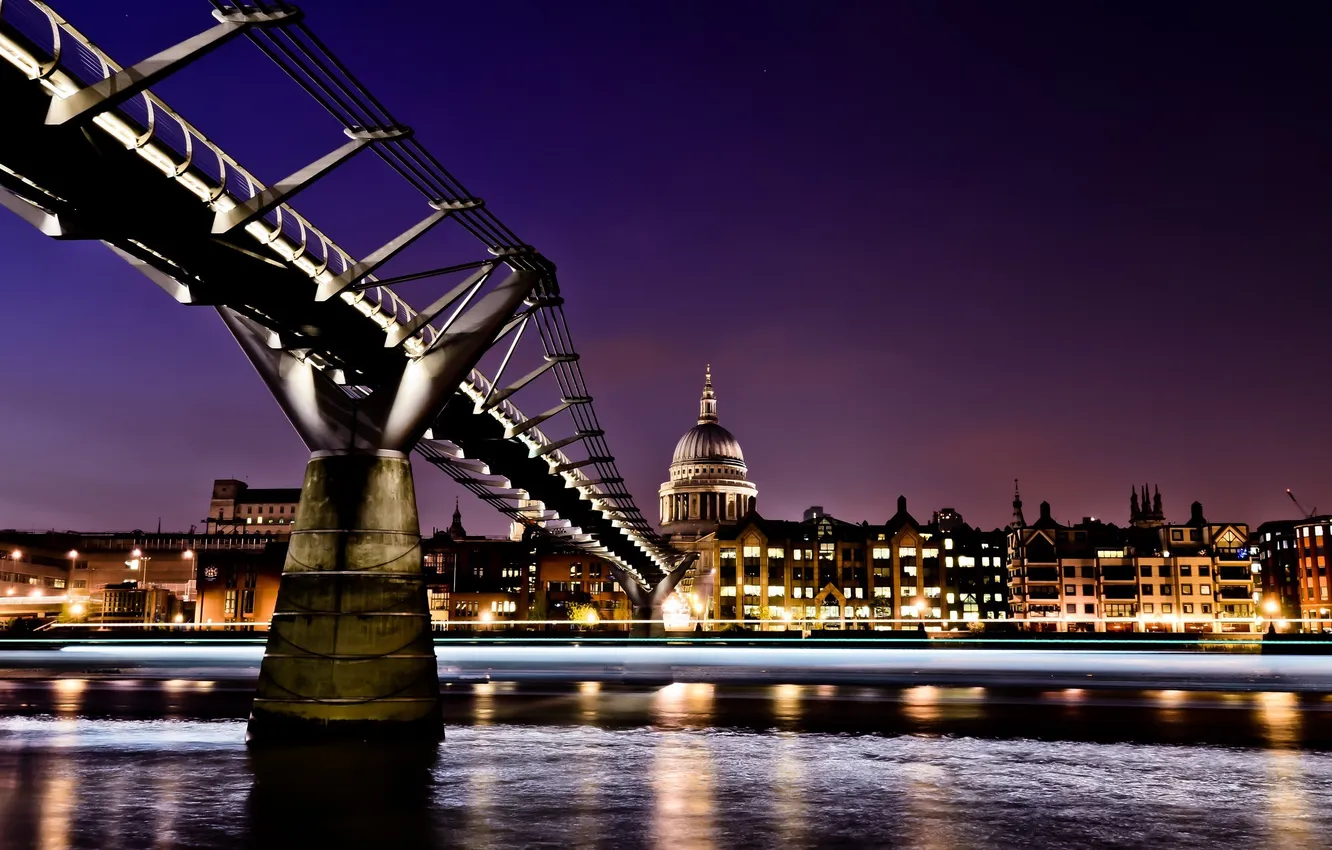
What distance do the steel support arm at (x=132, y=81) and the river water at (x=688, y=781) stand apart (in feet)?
33.5

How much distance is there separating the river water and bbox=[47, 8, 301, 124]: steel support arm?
10.2 meters

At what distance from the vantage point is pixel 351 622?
90.6ft

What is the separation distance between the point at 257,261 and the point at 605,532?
6373 centimetres

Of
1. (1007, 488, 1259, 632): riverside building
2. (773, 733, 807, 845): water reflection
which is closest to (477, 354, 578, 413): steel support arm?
(773, 733, 807, 845): water reflection

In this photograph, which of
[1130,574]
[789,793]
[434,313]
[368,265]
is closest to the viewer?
[789,793]

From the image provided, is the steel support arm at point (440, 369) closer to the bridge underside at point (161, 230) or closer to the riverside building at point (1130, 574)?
the bridge underside at point (161, 230)

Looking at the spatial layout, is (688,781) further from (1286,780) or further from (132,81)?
(132,81)

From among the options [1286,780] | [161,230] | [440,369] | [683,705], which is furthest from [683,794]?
[683,705]

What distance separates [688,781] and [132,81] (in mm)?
14648

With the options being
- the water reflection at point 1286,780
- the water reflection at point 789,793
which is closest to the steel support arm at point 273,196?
the water reflection at point 789,793

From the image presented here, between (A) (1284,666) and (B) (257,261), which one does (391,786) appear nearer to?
(B) (257,261)

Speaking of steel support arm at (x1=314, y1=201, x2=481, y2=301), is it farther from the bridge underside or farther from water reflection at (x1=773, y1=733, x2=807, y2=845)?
water reflection at (x1=773, y1=733, x2=807, y2=845)

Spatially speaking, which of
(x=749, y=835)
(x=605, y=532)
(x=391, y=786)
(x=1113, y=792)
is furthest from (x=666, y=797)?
(x=605, y=532)

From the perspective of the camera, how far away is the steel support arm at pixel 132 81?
17266 millimetres
